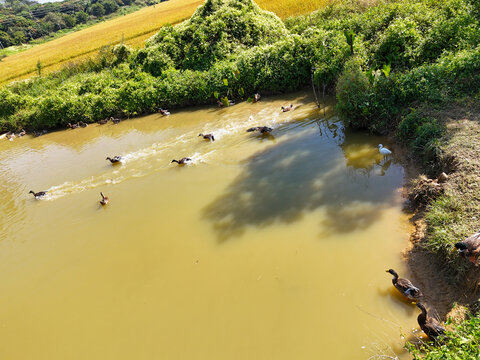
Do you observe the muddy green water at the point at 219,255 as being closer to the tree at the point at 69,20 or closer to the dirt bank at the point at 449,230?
the dirt bank at the point at 449,230

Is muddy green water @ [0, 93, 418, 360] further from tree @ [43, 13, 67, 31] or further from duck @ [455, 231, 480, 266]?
tree @ [43, 13, 67, 31]

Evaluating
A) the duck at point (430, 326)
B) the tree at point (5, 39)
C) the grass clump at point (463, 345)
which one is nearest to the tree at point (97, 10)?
the tree at point (5, 39)

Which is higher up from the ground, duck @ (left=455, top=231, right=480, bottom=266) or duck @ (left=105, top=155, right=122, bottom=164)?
duck @ (left=105, top=155, right=122, bottom=164)

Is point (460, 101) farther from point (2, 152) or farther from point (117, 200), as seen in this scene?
point (2, 152)

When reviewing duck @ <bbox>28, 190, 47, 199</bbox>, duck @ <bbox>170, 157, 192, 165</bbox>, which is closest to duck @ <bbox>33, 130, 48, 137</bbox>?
duck @ <bbox>28, 190, 47, 199</bbox>

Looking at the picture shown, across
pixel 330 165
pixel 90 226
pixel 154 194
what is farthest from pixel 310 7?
pixel 90 226

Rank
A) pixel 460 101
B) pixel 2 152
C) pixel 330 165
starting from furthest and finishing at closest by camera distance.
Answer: pixel 2 152 → pixel 330 165 → pixel 460 101
